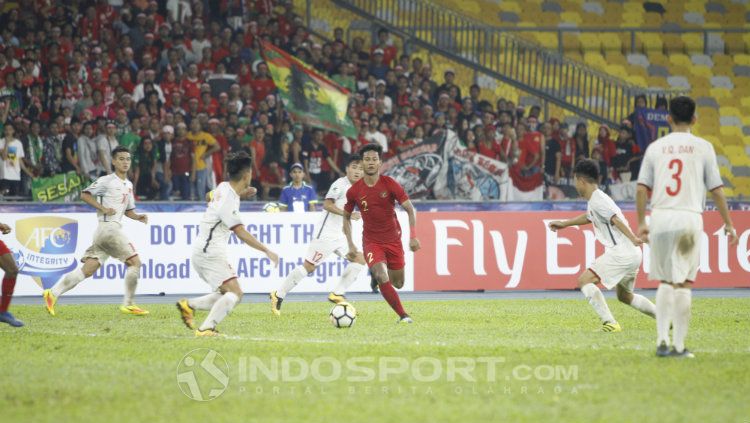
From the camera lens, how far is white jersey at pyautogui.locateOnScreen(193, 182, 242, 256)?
1135 cm

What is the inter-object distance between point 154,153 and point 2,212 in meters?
3.46

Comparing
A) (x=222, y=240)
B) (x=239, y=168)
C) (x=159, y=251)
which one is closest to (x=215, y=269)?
(x=222, y=240)

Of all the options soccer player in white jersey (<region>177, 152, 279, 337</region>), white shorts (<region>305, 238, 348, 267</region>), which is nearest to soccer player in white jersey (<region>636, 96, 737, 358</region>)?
soccer player in white jersey (<region>177, 152, 279, 337</region>)

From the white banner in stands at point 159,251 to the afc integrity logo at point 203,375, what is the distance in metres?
8.59

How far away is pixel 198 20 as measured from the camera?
78.2 feet

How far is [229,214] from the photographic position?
11.3 metres

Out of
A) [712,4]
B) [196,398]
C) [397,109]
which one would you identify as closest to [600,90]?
[712,4]

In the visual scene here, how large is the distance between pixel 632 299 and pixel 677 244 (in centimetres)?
340

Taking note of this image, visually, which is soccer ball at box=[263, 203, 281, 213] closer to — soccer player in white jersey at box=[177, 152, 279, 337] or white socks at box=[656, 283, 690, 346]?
soccer player in white jersey at box=[177, 152, 279, 337]

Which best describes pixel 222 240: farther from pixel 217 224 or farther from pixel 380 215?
pixel 380 215

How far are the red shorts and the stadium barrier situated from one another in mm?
5706

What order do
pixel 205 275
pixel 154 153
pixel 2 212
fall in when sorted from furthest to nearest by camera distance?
1. pixel 154 153
2. pixel 2 212
3. pixel 205 275

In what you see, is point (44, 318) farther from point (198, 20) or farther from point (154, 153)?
point (198, 20)

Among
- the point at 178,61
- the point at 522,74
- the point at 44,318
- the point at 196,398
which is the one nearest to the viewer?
the point at 196,398
